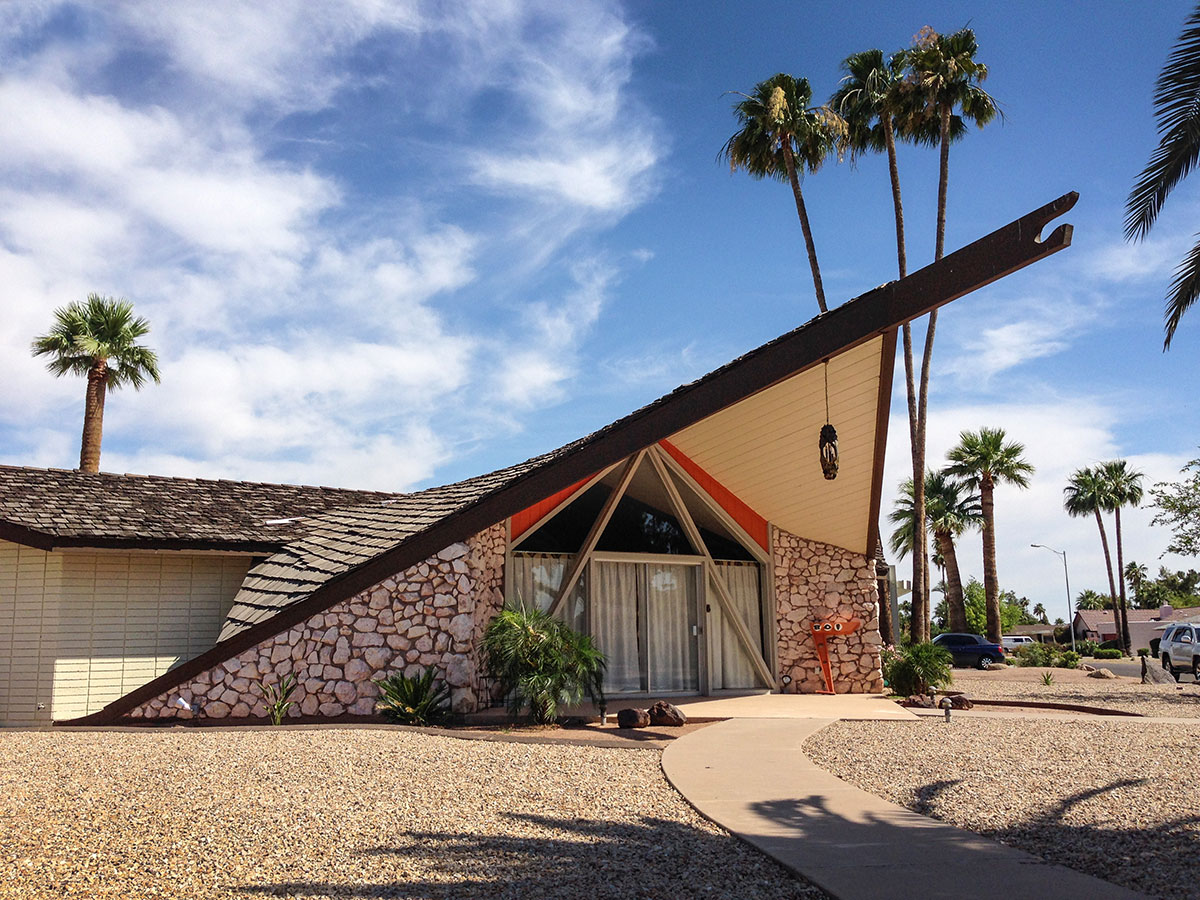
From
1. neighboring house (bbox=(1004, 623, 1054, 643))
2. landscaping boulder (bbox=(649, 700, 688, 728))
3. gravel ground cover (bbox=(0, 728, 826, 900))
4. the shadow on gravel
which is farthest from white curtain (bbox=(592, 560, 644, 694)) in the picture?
neighboring house (bbox=(1004, 623, 1054, 643))

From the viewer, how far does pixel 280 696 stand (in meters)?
9.55

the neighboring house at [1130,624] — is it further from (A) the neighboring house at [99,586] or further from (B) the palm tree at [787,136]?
(A) the neighboring house at [99,586]

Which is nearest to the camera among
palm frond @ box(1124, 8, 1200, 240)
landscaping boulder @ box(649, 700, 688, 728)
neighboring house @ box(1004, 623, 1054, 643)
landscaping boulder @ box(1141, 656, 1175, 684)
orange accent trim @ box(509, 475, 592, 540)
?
palm frond @ box(1124, 8, 1200, 240)

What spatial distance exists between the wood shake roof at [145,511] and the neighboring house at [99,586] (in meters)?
0.02

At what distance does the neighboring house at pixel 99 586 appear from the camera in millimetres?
10891

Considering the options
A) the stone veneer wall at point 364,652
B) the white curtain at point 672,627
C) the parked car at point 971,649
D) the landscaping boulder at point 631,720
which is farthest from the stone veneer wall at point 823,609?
the parked car at point 971,649

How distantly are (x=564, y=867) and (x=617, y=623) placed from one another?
7.87 metres

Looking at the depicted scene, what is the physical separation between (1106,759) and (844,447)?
18.4 feet

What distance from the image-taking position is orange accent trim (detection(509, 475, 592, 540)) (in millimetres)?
11547

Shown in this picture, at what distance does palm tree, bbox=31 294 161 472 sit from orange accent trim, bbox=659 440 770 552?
52.2ft

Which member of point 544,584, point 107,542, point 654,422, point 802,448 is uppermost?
point 802,448

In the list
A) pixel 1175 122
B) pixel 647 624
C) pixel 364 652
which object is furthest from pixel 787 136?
pixel 364 652

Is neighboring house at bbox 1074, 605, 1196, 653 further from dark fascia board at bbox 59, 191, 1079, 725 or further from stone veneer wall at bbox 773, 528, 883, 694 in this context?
dark fascia board at bbox 59, 191, 1079, 725

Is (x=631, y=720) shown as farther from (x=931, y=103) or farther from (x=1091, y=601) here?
(x=1091, y=601)
